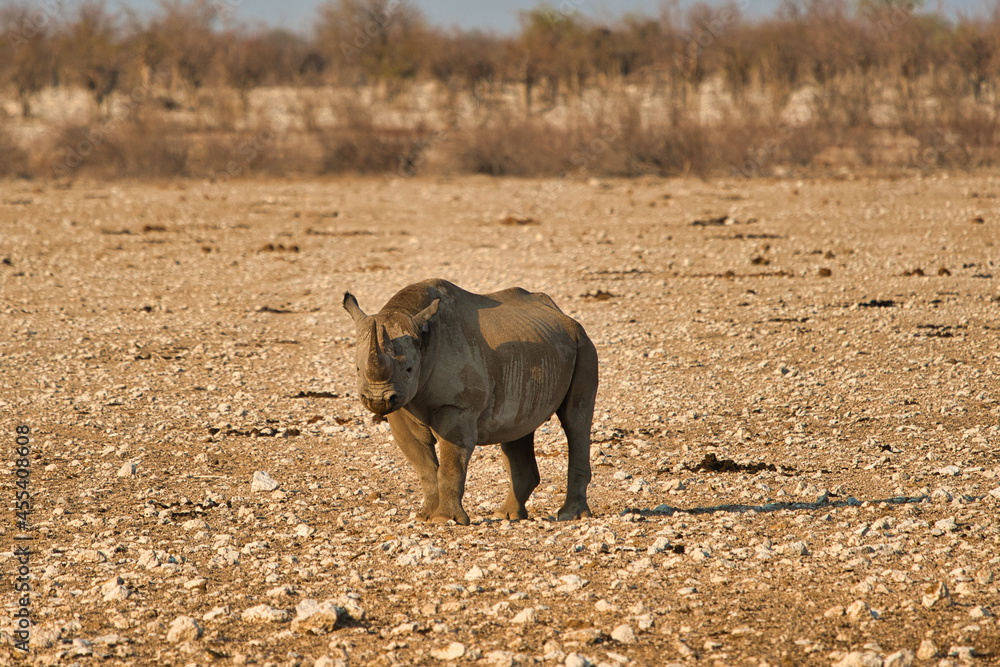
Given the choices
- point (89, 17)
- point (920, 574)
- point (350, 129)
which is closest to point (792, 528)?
point (920, 574)

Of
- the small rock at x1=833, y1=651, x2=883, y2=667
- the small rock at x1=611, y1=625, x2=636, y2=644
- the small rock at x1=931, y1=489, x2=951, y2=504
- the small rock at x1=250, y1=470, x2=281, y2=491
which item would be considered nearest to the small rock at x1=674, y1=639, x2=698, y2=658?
the small rock at x1=611, y1=625, x2=636, y2=644

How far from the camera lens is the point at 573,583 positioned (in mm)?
5586

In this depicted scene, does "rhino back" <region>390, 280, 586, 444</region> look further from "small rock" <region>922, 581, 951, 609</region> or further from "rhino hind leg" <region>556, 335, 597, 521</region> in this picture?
"small rock" <region>922, 581, 951, 609</region>

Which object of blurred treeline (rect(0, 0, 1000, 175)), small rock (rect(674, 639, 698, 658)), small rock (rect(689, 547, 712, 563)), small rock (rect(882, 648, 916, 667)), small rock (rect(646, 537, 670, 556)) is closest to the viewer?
small rock (rect(882, 648, 916, 667))

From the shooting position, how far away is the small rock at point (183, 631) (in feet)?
16.6

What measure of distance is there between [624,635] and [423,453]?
6.64 ft

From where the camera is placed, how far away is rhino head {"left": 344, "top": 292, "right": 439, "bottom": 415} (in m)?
5.71

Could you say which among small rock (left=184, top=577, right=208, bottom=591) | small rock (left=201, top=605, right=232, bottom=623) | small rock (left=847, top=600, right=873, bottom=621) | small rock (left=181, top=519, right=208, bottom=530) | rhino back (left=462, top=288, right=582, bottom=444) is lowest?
small rock (left=181, top=519, right=208, bottom=530)

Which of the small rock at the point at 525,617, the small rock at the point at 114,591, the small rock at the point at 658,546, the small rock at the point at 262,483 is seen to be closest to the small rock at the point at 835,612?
the small rock at the point at 658,546

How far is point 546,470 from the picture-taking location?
827 centimetres

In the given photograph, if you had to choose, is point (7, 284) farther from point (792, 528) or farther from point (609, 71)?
point (609, 71)

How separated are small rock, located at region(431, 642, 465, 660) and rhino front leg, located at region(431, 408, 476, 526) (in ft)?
5.28

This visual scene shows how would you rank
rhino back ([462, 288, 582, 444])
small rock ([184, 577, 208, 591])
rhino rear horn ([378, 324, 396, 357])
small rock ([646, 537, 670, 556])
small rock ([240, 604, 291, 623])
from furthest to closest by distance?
rhino back ([462, 288, 582, 444]), small rock ([646, 537, 670, 556]), rhino rear horn ([378, 324, 396, 357]), small rock ([184, 577, 208, 591]), small rock ([240, 604, 291, 623])

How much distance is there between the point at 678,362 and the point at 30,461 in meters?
6.09
